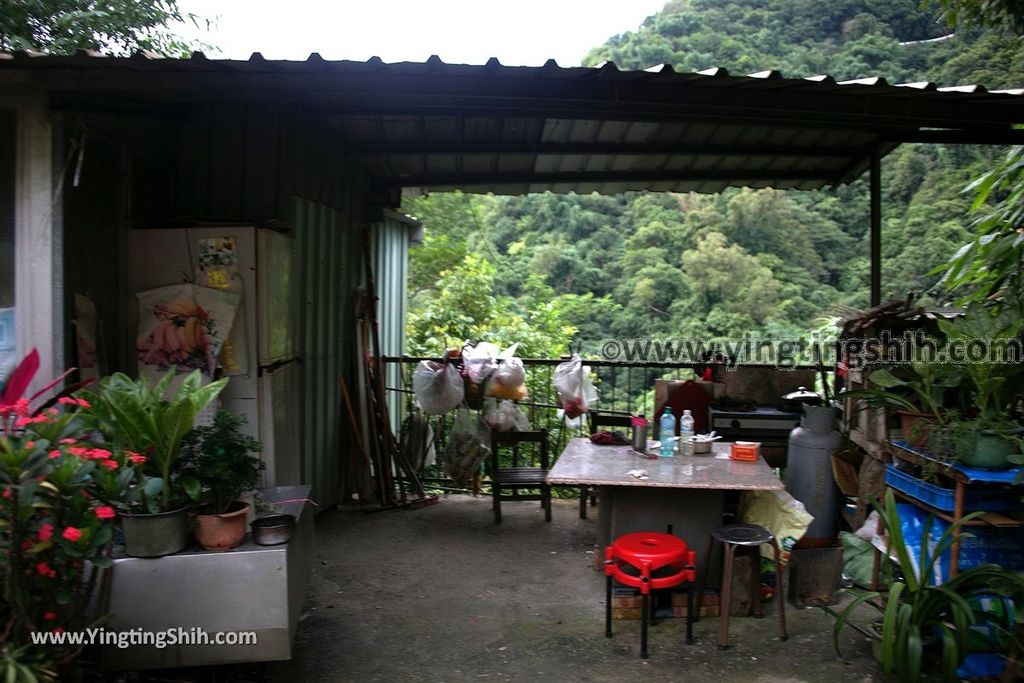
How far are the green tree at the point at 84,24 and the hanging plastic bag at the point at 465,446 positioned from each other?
18.9 ft

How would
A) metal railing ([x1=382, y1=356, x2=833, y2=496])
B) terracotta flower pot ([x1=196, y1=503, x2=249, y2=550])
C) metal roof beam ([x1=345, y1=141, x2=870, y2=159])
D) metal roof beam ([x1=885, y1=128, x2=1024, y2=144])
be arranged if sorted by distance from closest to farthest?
1. terracotta flower pot ([x1=196, y1=503, x2=249, y2=550])
2. metal roof beam ([x1=885, y1=128, x2=1024, y2=144])
3. metal roof beam ([x1=345, y1=141, x2=870, y2=159])
4. metal railing ([x1=382, y1=356, x2=833, y2=496])

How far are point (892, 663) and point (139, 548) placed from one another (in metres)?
3.27

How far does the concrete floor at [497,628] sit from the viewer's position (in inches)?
133

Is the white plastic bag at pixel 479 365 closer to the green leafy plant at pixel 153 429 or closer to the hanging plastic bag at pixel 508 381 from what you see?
the hanging plastic bag at pixel 508 381

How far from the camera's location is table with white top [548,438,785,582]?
3922mm

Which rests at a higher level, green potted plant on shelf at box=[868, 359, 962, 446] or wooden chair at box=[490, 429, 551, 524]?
green potted plant on shelf at box=[868, 359, 962, 446]

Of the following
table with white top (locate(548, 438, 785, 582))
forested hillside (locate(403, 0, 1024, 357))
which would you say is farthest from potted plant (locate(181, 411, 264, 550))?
forested hillside (locate(403, 0, 1024, 357))

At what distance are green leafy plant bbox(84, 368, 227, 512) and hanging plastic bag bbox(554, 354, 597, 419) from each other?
3638mm

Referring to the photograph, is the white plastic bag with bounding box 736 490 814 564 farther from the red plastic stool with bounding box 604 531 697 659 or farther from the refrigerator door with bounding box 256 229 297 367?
the refrigerator door with bounding box 256 229 297 367

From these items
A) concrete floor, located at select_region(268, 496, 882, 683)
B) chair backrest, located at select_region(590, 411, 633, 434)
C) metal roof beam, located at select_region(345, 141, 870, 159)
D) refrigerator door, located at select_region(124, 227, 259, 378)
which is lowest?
concrete floor, located at select_region(268, 496, 882, 683)

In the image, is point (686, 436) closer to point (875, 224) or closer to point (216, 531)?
point (875, 224)

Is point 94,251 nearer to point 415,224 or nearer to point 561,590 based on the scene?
point 561,590

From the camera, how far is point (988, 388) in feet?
11.0

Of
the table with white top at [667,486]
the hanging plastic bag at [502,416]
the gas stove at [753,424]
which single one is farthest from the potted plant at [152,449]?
the gas stove at [753,424]
